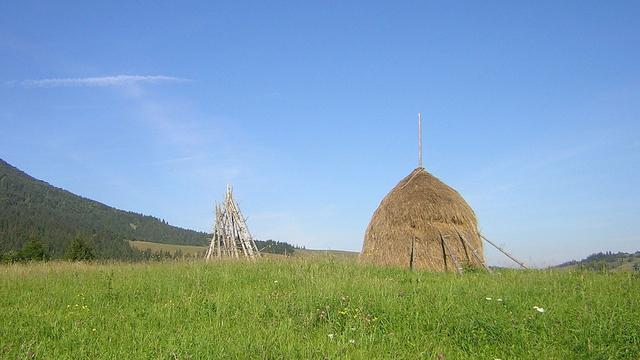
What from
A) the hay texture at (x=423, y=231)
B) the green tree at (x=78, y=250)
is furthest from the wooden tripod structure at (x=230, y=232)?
the green tree at (x=78, y=250)

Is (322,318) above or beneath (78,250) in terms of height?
beneath

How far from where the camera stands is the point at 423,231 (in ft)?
47.3

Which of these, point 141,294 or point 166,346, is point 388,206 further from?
point 166,346

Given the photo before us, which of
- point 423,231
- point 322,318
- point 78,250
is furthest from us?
point 78,250

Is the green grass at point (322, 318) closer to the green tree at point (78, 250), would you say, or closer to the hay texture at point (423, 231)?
the hay texture at point (423, 231)

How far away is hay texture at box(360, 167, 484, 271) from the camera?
46.5 feet

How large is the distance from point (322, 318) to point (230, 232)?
1445cm

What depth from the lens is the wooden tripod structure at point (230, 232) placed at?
20.3 meters

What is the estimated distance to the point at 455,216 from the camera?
14.8 metres

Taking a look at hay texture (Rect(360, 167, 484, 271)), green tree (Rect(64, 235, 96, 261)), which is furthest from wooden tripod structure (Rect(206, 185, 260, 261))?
green tree (Rect(64, 235, 96, 261))

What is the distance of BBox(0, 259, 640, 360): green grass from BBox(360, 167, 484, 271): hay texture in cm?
393

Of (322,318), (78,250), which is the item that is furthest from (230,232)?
(78,250)

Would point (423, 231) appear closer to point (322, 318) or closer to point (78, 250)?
point (322, 318)

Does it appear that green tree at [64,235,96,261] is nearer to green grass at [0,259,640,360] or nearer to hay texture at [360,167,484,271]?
hay texture at [360,167,484,271]
